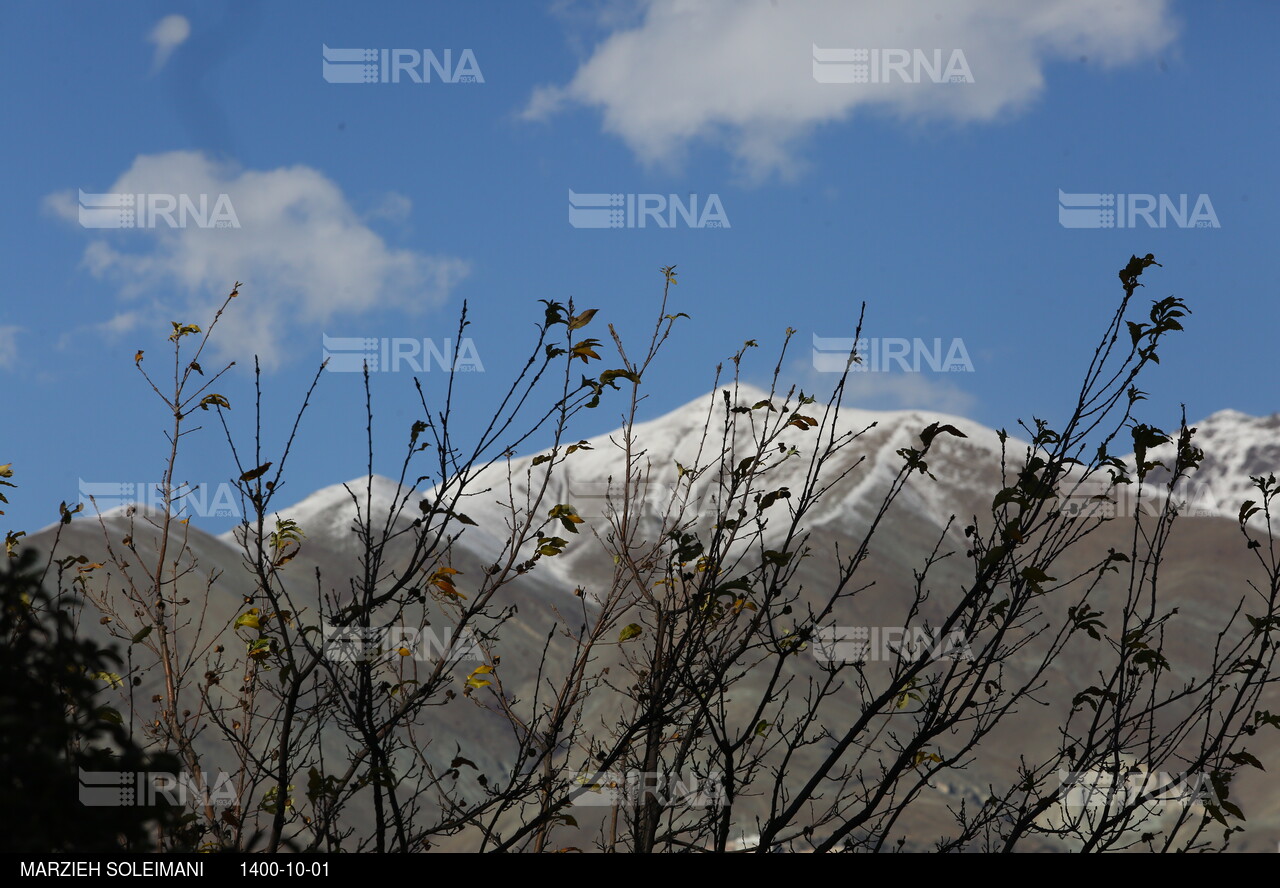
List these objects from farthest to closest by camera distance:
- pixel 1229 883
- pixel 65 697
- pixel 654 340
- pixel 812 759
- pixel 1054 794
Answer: pixel 812 759 → pixel 654 340 → pixel 1054 794 → pixel 1229 883 → pixel 65 697

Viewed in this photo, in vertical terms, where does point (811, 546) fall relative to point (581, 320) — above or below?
below

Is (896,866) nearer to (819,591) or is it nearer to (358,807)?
(358,807)

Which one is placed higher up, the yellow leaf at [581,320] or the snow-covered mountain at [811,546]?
the yellow leaf at [581,320]

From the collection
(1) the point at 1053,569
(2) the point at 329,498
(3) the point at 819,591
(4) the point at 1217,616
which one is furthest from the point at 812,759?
(2) the point at 329,498

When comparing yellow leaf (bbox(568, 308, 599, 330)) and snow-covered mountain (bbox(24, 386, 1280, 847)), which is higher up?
yellow leaf (bbox(568, 308, 599, 330))

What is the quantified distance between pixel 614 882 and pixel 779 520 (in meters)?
92.5

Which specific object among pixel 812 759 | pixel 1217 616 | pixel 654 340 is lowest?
pixel 812 759

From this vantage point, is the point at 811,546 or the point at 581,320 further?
the point at 811,546

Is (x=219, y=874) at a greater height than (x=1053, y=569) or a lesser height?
greater

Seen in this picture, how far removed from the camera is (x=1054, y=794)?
2.92 m

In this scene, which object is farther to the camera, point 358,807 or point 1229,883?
point 358,807

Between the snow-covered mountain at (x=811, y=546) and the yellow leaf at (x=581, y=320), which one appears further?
the snow-covered mountain at (x=811, y=546)

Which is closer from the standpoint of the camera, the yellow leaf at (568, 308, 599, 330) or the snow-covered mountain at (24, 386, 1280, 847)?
the yellow leaf at (568, 308, 599, 330)

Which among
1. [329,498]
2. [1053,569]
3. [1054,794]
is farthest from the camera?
[329,498]
